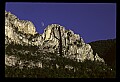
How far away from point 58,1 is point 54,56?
3726mm

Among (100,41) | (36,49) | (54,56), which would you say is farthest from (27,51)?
(100,41)

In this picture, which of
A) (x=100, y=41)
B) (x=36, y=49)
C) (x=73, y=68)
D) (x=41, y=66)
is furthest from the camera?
(x=36, y=49)

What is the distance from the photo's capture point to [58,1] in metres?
2.58

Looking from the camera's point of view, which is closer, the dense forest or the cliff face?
the dense forest

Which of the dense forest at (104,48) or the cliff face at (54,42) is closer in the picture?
the dense forest at (104,48)

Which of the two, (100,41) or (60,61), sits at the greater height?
(100,41)

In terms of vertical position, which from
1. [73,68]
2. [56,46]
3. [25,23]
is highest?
[25,23]

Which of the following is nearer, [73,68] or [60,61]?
[73,68]

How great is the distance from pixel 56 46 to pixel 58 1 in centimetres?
485

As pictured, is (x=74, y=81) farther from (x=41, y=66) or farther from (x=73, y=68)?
(x=41, y=66)

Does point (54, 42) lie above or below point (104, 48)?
above

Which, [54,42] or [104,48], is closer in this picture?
[104,48]
